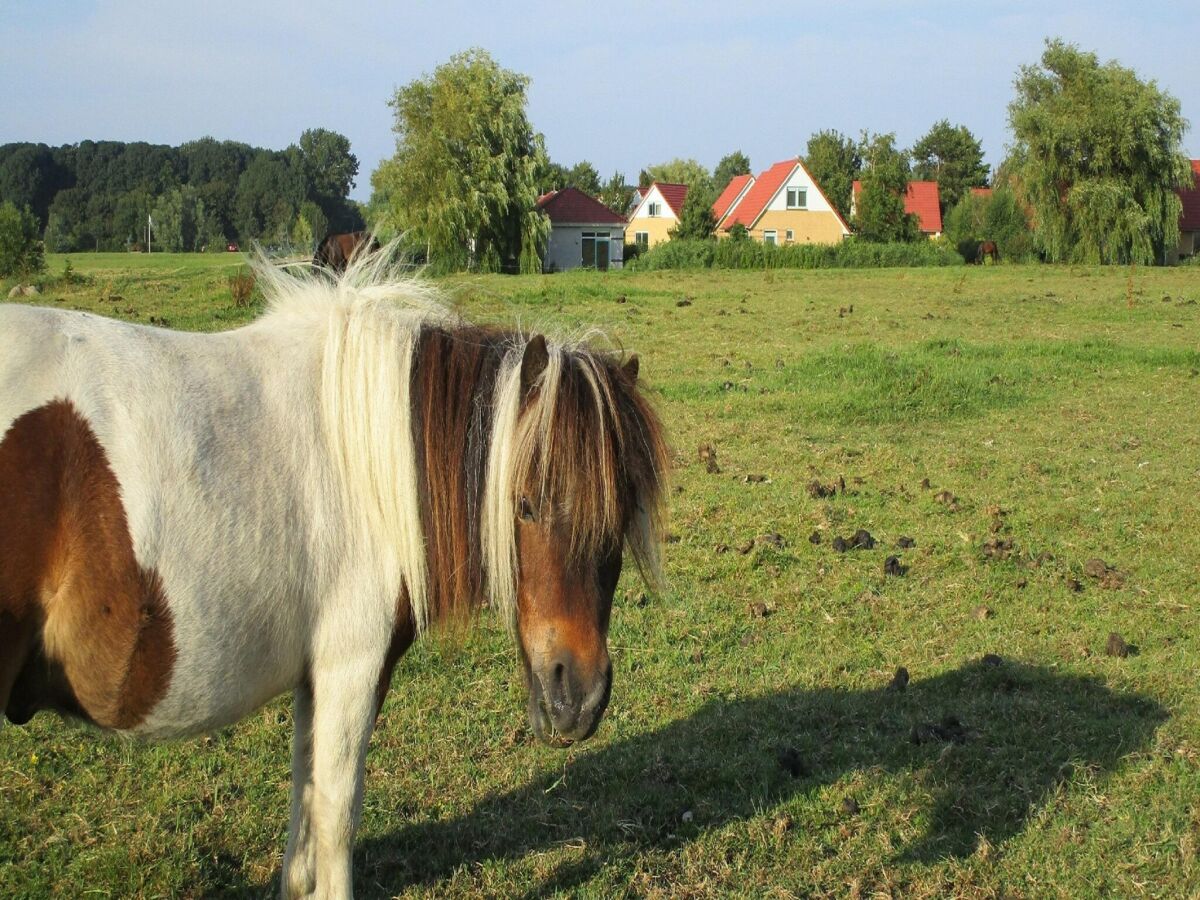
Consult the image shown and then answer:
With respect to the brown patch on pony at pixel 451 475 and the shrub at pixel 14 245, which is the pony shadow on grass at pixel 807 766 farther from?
the shrub at pixel 14 245

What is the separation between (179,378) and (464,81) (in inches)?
1611

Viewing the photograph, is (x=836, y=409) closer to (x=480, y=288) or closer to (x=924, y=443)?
(x=924, y=443)

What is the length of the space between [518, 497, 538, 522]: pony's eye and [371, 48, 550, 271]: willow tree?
36154 mm

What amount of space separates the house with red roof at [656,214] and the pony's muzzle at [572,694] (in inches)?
2536

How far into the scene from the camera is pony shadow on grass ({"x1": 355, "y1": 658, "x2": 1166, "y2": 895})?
370cm

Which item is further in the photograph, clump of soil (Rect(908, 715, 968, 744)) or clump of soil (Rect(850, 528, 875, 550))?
clump of soil (Rect(850, 528, 875, 550))

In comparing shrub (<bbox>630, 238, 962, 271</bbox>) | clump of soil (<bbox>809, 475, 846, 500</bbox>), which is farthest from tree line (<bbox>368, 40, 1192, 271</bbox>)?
clump of soil (<bbox>809, 475, 846, 500</bbox>)

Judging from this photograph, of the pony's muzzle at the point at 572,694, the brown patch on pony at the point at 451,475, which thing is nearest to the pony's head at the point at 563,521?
the pony's muzzle at the point at 572,694

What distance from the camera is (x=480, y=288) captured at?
3.56m

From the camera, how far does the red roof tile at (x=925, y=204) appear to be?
2438 inches

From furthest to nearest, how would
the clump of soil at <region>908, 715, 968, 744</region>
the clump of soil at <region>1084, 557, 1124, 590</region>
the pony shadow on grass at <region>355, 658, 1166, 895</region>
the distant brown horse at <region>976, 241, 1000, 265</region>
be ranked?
1. the distant brown horse at <region>976, 241, 1000, 265</region>
2. the clump of soil at <region>1084, 557, 1124, 590</region>
3. the clump of soil at <region>908, 715, 968, 744</region>
4. the pony shadow on grass at <region>355, 658, 1166, 895</region>

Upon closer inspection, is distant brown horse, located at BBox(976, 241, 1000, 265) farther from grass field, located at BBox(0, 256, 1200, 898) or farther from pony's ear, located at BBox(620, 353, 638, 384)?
pony's ear, located at BBox(620, 353, 638, 384)

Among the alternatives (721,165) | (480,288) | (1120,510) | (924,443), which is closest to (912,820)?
(480,288)

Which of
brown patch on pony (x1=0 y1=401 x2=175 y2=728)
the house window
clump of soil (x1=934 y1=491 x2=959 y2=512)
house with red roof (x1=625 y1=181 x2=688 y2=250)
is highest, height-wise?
house with red roof (x1=625 y1=181 x2=688 y2=250)
